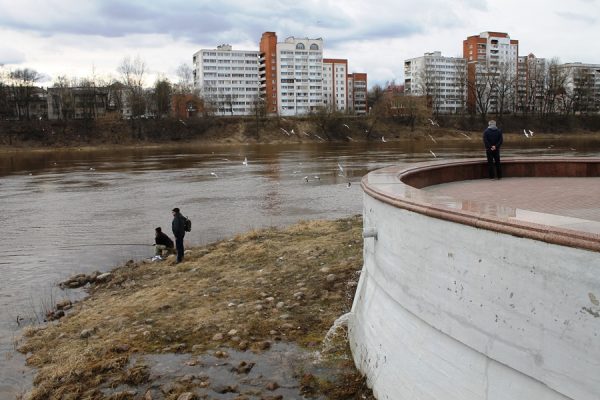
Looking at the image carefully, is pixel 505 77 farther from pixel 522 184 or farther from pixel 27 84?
pixel 522 184

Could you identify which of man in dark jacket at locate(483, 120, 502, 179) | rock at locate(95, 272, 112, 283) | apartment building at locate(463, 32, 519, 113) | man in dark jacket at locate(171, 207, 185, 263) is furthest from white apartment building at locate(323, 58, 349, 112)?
man in dark jacket at locate(483, 120, 502, 179)

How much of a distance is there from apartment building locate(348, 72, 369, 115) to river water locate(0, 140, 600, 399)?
10511 cm

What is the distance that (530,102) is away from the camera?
112625mm

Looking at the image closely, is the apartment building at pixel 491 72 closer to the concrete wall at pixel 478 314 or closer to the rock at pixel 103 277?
the rock at pixel 103 277

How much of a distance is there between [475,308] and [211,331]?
5.41 meters

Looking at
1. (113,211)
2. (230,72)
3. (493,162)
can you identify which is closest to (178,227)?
(493,162)

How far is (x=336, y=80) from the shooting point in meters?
145

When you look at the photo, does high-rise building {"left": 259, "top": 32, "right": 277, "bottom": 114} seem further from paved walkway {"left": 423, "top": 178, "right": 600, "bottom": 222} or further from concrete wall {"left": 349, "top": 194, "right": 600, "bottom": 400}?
concrete wall {"left": 349, "top": 194, "right": 600, "bottom": 400}

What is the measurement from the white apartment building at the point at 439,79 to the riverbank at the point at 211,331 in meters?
109

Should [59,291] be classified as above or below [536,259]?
below

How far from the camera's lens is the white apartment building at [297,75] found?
131 meters

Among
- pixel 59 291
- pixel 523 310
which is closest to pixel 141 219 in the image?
pixel 59 291

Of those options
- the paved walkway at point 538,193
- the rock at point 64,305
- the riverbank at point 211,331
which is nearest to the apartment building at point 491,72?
the paved walkway at point 538,193

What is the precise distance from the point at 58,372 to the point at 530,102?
116 m
